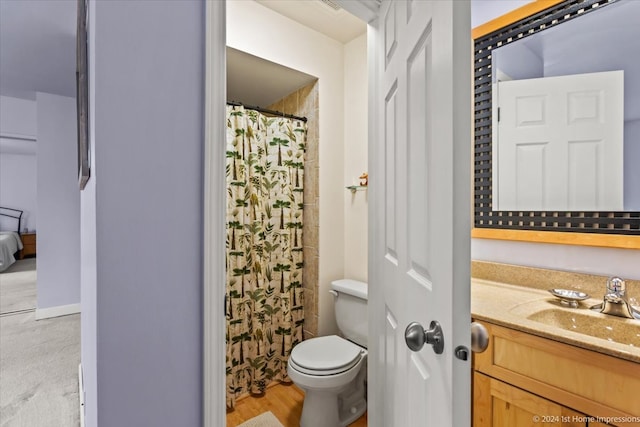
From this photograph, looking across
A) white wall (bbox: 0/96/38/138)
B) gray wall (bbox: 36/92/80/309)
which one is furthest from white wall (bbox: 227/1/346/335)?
white wall (bbox: 0/96/38/138)

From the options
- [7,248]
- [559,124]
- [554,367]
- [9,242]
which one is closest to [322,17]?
[559,124]

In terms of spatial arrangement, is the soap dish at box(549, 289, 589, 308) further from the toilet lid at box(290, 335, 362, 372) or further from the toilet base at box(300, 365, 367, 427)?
the toilet base at box(300, 365, 367, 427)

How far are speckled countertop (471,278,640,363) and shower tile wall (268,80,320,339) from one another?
116 cm

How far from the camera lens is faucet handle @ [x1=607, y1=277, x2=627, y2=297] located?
1.10 m

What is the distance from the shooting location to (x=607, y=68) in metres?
1.24

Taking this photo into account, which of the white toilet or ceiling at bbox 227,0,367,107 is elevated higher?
ceiling at bbox 227,0,367,107

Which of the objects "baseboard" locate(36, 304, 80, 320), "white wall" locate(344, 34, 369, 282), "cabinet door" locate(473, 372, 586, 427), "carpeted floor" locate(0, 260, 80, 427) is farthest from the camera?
"baseboard" locate(36, 304, 80, 320)

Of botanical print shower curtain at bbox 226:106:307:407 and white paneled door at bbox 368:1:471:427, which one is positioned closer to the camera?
white paneled door at bbox 368:1:471:427

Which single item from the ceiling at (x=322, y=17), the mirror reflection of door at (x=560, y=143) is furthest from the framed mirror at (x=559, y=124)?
the ceiling at (x=322, y=17)

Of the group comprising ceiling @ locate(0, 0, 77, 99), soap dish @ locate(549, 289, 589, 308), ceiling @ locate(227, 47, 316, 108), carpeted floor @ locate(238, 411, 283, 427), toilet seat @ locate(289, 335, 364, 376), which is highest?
ceiling @ locate(0, 0, 77, 99)

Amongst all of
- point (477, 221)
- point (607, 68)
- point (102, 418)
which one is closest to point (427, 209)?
point (102, 418)

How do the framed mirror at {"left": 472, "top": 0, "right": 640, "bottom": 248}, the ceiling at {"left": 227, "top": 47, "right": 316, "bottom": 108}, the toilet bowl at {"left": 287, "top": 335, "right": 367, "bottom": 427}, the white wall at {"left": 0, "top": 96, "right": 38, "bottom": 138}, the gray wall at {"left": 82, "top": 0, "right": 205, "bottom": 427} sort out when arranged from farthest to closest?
the white wall at {"left": 0, "top": 96, "right": 38, "bottom": 138}, the ceiling at {"left": 227, "top": 47, "right": 316, "bottom": 108}, the toilet bowl at {"left": 287, "top": 335, "right": 367, "bottom": 427}, the framed mirror at {"left": 472, "top": 0, "right": 640, "bottom": 248}, the gray wall at {"left": 82, "top": 0, "right": 205, "bottom": 427}

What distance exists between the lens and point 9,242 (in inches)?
215

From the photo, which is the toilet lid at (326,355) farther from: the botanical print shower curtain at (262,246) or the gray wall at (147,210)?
the gray wall at (147,210)
